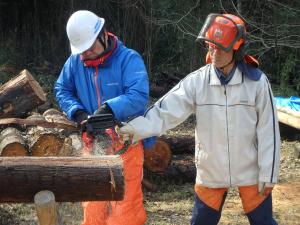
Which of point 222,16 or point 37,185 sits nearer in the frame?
point 37,185

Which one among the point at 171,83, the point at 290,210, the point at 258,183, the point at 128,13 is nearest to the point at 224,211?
the point at 290,210

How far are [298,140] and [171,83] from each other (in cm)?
437

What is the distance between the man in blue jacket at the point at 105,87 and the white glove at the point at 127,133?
0.10 metres

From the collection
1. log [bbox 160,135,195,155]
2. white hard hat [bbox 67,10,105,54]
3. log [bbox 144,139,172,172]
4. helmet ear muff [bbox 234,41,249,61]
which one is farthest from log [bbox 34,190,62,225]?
log [bbox 160,135,195,155]

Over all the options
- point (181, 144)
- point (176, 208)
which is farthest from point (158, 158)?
point (176, 208)

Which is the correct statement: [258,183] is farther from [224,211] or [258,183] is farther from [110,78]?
[224,211]

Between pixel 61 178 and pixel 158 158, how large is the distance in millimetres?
3515

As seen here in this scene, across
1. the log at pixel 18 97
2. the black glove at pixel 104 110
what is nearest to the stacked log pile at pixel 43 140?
the log at pixel 18 97

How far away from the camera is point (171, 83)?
1266 centimetres

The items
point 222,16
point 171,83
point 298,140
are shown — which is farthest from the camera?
point 171,83

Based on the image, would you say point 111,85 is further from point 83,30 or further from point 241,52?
point 241,52

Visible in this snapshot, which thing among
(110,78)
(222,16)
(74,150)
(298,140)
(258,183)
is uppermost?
(222,16)

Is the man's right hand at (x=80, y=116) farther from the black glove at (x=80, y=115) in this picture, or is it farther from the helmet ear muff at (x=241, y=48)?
the helmet ear muff at (x=241, y=48)

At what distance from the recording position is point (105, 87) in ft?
13.4
